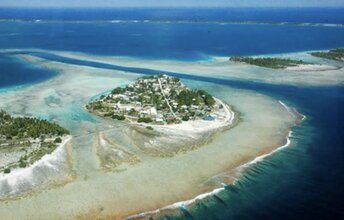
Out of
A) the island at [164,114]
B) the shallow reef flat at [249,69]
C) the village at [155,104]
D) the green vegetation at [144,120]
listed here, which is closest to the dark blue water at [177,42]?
the shallow reef flat at [249,69]

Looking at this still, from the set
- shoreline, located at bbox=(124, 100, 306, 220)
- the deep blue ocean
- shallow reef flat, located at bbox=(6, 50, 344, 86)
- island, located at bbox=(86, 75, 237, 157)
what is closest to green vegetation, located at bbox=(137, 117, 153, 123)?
island, located at bbox=(86, 75, 237, 157)

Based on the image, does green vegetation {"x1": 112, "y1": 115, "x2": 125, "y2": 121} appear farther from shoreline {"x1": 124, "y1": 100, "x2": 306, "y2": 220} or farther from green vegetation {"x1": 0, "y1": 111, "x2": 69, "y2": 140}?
shoreline {"x1": 124, "y1": 100, "x2": 306, "y2": 220}

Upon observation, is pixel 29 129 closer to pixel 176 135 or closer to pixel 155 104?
pixel 176 135

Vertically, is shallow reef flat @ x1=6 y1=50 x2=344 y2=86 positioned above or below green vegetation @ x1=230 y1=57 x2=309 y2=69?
below

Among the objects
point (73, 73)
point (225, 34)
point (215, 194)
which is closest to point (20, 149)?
point (215, 194)

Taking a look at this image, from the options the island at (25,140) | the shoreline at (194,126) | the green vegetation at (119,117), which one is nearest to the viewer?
the island at (25,140)

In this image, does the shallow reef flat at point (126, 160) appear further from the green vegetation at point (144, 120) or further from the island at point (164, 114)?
the green vegetation at point (144, 120)
